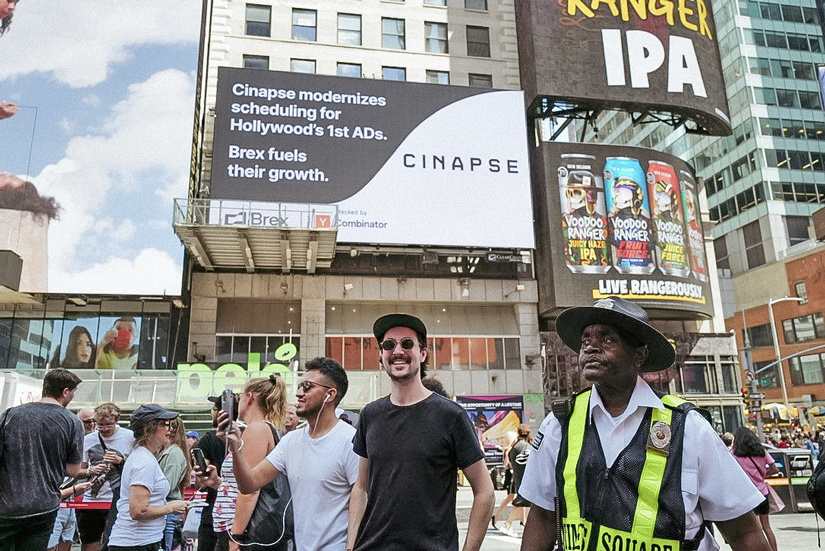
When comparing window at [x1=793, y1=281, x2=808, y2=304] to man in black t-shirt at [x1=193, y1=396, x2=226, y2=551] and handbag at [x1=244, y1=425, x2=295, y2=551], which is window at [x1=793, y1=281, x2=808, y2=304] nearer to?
man in black t-shirt at [x1=193, y1=396, x2=226, y2=551]

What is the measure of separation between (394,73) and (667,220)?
Answer: 14.9m

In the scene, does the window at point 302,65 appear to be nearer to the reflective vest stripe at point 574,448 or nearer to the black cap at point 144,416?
the black cap at point 144,416

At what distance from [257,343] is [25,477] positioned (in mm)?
22370

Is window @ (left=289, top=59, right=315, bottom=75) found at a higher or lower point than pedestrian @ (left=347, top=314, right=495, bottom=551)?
higher

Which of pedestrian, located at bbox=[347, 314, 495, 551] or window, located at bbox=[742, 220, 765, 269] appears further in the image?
window, located at bbox=[742, 220, 765, 269]

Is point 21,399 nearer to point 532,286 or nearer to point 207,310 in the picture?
point 207,310

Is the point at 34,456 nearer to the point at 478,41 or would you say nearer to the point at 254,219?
the point at 254,219

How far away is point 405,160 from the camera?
27.3 m

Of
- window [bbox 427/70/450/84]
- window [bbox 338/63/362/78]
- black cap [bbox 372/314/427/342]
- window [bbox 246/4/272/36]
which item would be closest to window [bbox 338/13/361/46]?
window [bbox 338/63/362/78]

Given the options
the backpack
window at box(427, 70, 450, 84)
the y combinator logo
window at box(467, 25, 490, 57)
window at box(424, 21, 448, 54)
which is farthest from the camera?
window at box(467, 25, 490, 57)

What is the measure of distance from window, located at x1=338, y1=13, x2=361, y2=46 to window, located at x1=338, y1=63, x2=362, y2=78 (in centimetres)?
115

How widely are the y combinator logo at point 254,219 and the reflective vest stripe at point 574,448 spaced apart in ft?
72.9

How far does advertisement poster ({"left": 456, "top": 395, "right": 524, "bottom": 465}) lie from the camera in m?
26.7

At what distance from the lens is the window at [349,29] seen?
101 ft
